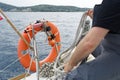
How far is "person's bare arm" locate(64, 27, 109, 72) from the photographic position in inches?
85.8

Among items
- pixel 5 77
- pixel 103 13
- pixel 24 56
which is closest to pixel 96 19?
pixel 103 13

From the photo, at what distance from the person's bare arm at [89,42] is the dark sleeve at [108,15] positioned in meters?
0.04

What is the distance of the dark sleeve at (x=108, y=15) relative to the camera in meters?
2.16

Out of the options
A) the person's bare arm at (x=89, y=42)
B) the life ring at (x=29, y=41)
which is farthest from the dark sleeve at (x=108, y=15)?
the life ring at (x=29, y=41)

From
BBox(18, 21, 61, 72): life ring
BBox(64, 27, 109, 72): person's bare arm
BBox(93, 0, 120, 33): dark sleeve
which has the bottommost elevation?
BBox(18, 21, 61, 72): life ring

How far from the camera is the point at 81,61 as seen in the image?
2.51 metres

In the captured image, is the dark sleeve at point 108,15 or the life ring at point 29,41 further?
the life ring at point 29,41

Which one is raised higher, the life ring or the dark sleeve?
the dark sleeve

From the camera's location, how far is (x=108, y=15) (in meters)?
2.17

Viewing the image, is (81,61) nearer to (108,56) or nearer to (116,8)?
(108,56)

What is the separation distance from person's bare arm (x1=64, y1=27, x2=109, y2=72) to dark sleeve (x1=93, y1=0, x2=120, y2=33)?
0.04m

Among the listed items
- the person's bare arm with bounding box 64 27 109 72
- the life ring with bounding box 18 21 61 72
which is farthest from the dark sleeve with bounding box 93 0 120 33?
the life ring with bounding box 18 21 61 72

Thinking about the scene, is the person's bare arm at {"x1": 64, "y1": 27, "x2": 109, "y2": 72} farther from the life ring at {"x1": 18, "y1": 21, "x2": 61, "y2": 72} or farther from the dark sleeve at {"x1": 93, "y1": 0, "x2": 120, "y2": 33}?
the life ring at {"x1": 18, "y1": 21, "x2": 61, "y2": 72}

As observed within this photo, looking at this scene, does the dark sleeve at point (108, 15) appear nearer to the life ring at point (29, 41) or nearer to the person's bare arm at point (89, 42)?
the person's bare arm at point (89, 42)
